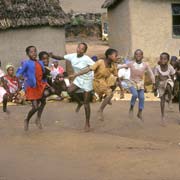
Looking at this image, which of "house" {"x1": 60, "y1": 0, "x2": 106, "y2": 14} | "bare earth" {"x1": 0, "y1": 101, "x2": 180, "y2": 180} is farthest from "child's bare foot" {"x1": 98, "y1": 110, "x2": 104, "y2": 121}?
"house" {"x1": 60, "y1": 0, "x2": 106, "y2": 14}

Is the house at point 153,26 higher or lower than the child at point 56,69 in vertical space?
higher

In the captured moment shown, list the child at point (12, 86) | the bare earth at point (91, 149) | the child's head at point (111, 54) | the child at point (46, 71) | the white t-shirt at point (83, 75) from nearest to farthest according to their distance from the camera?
the bare earth at point (91, 149)
the child at point (46, 71)
the child's head at point (111, 54)
the white t-shirt at point (83, 75)
the child at point (12, 86)

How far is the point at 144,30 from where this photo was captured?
63.0ft

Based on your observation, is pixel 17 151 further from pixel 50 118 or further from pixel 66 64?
pixel 66 64

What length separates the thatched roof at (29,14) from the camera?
16141 millimetres

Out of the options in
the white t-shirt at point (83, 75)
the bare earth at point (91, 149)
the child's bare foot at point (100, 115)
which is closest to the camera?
the bare earth at point (91, 149)

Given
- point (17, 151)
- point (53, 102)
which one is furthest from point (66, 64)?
point (17, 151)

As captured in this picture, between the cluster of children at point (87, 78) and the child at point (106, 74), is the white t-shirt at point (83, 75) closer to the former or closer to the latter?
the cluster of children at point (87, 78)

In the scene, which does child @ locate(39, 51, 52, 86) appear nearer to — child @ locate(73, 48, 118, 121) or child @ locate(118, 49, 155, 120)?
child @ locate(73, 48, 118, 121)

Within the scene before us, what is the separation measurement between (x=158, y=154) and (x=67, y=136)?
1856 millimetres

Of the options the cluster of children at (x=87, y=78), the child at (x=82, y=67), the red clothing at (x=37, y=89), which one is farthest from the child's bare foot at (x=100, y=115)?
the red clothing at (x=37, y=89)

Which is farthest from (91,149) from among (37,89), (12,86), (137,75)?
(12,86)

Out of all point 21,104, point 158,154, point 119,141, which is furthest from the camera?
point 21,104

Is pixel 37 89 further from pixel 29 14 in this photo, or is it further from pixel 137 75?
pixel 29 14
